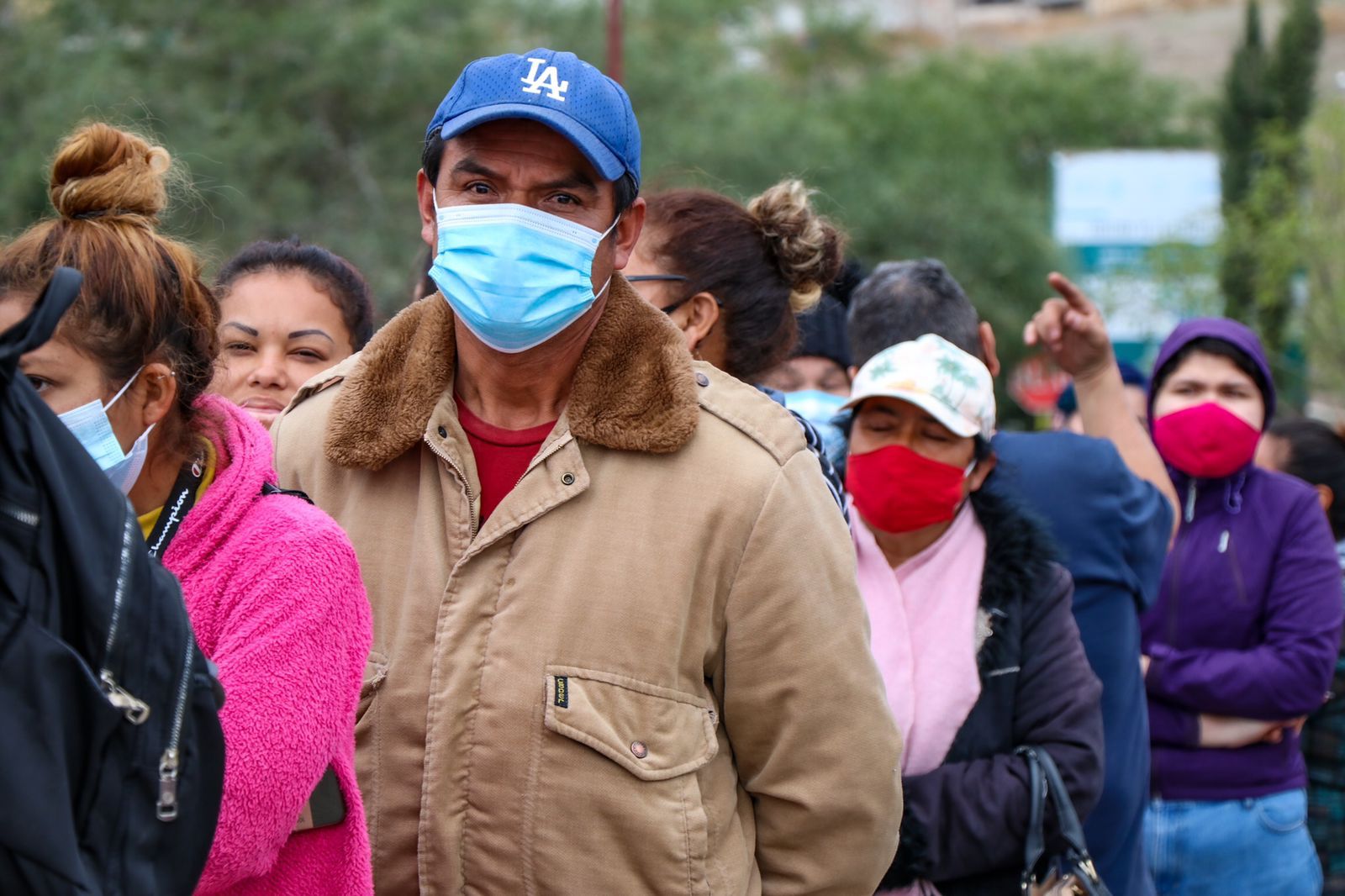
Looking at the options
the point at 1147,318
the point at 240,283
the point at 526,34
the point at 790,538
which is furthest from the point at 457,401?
the point at 1147,318

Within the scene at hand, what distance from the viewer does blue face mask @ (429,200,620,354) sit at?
256cm

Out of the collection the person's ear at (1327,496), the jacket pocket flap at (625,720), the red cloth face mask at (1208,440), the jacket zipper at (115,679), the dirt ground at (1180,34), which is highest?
the dirt ground at (1180,34)

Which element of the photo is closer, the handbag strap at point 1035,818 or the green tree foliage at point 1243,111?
the handbag strap at point 1035,818

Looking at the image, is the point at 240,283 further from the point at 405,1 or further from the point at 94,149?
the point at 405,1

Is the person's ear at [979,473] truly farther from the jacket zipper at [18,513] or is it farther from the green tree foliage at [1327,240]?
the green tree foliage at [1327,240]

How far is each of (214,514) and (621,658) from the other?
658mm

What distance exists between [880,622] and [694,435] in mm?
1055

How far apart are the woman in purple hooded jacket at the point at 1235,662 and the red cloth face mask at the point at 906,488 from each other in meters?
1.26

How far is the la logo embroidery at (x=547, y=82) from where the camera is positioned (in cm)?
251

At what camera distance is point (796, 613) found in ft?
8.02

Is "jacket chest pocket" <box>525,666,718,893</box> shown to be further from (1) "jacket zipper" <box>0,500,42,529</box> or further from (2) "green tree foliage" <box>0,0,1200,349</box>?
(2) "green tree foliage" <box>0,0,1200,349</box>

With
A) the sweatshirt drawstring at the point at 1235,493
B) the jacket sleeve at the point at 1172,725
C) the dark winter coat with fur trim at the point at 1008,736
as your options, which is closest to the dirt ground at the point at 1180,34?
the sweatshirt drawstring at the point at 1235,493

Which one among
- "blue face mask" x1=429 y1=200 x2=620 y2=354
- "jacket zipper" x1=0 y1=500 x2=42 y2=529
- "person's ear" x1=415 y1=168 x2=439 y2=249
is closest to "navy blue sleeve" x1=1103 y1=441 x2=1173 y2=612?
"blue face mask" x1=429 y1=200 x2=620 y2=354

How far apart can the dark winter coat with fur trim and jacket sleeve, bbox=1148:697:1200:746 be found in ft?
3.54
